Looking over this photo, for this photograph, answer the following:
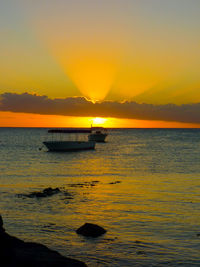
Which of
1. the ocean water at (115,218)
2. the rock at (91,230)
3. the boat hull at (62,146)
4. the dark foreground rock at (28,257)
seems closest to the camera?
the dark foreground rock at (28,257)

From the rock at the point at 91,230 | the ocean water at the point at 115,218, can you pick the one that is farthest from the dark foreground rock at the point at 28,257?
the rock at the point at 91,230

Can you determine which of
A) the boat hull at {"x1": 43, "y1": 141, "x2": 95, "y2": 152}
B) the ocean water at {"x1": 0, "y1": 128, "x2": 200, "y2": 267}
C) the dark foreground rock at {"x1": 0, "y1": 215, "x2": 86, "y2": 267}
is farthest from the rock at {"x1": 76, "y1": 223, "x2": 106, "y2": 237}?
the boat hull at {"x1": 43, "y1": 141, "x2": 95, "y2": 152}

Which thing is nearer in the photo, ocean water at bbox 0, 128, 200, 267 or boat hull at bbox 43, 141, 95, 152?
ocean water at bbox 0, 128, 200, 267

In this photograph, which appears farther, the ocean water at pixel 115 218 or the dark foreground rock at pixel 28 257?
the ocean water at pixel 115 218

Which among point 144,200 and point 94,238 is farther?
point 144,200

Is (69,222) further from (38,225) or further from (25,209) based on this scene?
(25,209)

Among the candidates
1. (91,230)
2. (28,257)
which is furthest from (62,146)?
(28,257)

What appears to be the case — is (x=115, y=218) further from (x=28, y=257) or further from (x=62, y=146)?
(x=62, y=146)

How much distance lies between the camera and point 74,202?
29047mm

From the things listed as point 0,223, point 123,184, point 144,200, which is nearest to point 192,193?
point 144,200

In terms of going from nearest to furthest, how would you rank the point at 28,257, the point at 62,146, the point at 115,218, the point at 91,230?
the point at 28,257 → the point at 91,230 → the point at 115,218 → the point at 62,146

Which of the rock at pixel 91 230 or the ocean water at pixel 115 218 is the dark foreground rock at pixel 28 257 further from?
the rock at pixel 91 230

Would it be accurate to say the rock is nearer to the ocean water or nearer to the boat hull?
the ocean water

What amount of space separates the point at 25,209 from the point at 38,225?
4727mm
